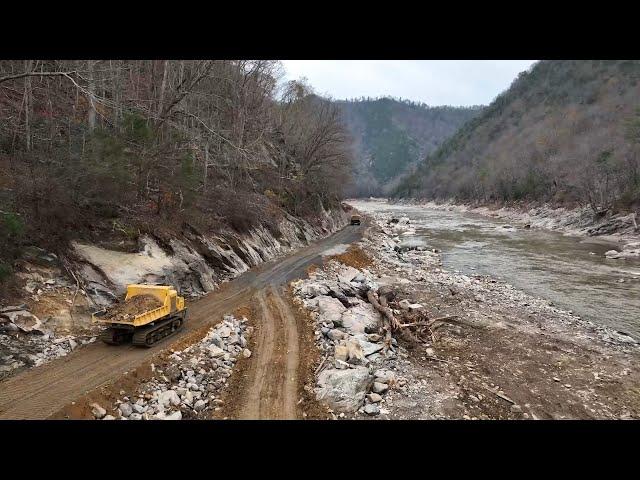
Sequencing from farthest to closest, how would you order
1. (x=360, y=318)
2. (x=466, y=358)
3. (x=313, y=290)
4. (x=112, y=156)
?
(x=313, y=290) < (x=112, y=156) < (x=360, y=318) < (x=466, y=358)

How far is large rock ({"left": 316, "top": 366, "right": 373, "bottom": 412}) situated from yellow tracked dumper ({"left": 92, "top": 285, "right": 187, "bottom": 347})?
17.6ft

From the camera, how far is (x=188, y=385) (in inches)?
431

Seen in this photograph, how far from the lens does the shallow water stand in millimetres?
19891

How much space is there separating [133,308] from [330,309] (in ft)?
24.0

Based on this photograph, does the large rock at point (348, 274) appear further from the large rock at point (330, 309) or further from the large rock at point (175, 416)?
the large rock at point (175, 416)

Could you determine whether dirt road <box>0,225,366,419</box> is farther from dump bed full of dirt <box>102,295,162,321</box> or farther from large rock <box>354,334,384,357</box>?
large rock <box>354,334,384,357</box>

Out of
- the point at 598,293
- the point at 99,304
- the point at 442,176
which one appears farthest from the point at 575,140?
the point at 99,304

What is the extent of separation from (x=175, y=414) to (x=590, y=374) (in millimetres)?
12374

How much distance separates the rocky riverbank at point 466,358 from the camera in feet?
36.0

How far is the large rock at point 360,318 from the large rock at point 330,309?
→ 25 cm

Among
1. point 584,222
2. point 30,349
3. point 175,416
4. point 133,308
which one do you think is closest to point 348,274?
point 133,308

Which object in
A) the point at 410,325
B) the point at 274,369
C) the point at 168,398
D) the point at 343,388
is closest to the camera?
the point at 168,398

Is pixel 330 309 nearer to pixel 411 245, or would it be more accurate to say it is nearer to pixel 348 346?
pixel 348 346

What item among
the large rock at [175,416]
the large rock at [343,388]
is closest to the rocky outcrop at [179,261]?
the large rock at [175,416]
